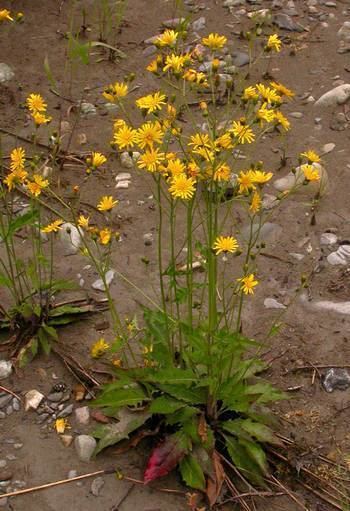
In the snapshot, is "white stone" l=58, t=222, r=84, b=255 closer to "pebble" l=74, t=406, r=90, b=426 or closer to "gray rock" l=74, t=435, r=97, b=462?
"pebble" l=74, t=406, r=90, b=426

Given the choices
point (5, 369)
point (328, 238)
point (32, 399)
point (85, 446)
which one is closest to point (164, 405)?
point (85, 446)

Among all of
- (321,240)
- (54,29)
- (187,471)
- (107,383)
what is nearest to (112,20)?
(54,29)

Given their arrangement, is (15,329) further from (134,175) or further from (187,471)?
(134,175)

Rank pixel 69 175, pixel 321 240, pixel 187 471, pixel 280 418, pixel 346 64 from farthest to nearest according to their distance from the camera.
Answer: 1. pixel 346 64
2. pixel 69 175
3. pixel 321 240
4. pixel 280 418
5. pixel 187 471

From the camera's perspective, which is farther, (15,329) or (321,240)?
(321,240)

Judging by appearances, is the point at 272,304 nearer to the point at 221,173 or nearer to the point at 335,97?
the point at 221,173

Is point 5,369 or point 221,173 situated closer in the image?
point 221,173

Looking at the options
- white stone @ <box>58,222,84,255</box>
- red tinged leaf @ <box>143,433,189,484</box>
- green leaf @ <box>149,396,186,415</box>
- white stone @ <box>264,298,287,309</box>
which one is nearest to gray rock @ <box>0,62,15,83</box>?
white stone @ <box>58,222,84,255</box>
